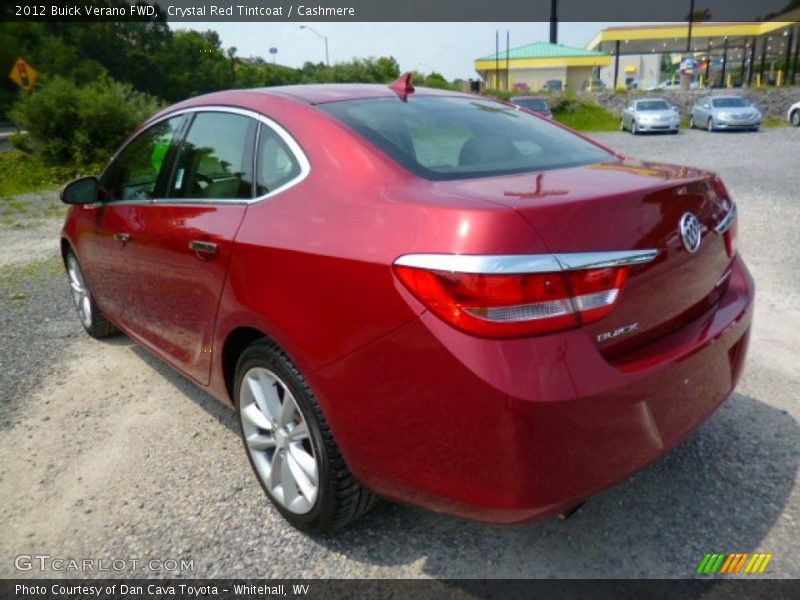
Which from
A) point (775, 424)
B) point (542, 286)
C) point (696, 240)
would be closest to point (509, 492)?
point (542, 286)

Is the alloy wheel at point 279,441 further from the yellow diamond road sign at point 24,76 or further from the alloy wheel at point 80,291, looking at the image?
the yellow diamond road sign at point 24,76

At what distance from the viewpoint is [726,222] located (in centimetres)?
228

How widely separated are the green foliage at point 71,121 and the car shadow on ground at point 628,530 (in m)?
17.3

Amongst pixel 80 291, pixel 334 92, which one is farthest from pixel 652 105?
pixel 334 92

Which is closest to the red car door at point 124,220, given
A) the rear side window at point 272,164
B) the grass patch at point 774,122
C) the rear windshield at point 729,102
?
the rear side window at point 272,164

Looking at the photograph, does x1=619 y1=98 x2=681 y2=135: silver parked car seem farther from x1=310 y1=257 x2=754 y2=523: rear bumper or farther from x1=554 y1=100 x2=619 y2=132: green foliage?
x1=310 y1=257 x2=754 y2=523: rear bumper

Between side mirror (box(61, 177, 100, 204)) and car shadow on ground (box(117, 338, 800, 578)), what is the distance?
256cm

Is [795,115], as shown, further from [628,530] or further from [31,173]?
[628,530]

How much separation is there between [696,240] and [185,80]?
55.3 m

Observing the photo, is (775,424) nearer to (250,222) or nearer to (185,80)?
(250,222)

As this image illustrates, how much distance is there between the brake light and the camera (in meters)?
1.67

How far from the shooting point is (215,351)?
8.84ft

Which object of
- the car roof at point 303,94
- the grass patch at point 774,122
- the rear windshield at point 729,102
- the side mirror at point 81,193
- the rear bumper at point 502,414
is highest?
the car roof at point 303,94

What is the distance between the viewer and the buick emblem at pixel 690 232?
1973 mm
